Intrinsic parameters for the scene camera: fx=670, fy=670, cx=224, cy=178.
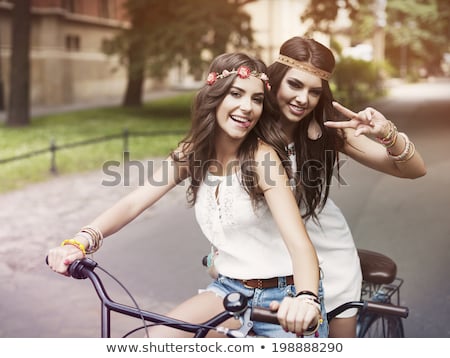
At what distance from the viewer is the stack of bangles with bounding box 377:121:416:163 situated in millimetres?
1603

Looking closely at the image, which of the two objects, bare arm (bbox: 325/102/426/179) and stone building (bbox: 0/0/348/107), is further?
stone building (bbox: 0/0/348/107)

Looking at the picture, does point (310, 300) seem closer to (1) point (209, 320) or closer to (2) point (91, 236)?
(1) point (209, 320)

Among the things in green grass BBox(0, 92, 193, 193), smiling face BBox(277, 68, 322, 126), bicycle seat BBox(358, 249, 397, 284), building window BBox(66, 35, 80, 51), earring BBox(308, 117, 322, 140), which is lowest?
green grass BBox(0, 92, 193, 193)

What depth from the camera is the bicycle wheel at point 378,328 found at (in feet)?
7.14

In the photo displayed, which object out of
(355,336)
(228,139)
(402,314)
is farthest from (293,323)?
(355,336)

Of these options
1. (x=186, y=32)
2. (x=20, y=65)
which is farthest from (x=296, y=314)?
(x=20, y=65)

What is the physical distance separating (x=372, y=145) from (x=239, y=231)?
0.43 metres

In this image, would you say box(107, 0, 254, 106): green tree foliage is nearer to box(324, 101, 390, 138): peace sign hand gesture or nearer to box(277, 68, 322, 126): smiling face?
box(277, 68, 322, 126): smiling face

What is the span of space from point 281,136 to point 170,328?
1.73 ft

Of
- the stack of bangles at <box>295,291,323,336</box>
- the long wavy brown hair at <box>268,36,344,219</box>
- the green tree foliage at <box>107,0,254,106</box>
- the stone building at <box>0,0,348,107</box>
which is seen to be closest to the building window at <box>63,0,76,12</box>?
the stone building at <box>0,0,348,107</box>

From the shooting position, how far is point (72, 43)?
1684 centimetres

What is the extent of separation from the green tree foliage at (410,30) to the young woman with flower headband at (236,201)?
2542 millimetres

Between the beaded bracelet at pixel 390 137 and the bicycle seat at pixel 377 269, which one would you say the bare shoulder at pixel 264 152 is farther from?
the bicycle seat at pixel 377 269

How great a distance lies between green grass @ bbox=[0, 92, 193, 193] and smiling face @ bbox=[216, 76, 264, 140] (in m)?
3.21
